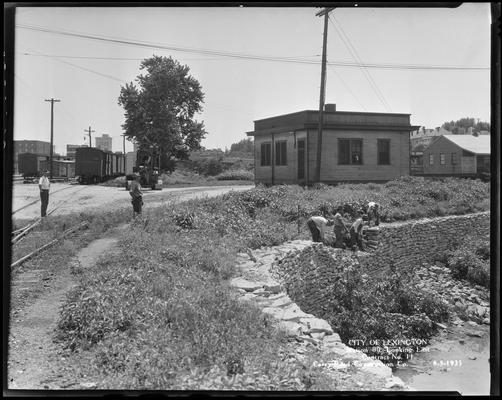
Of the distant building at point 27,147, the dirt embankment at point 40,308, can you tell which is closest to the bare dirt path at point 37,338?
the dirt embankment at point 40,308

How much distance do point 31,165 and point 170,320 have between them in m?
2.98

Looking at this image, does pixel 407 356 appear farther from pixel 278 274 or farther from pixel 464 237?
pixel 464 237

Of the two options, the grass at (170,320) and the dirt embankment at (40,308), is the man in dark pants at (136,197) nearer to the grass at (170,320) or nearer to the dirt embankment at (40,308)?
the grass at (170,320)

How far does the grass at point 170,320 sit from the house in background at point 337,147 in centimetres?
1036

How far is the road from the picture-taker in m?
5.27

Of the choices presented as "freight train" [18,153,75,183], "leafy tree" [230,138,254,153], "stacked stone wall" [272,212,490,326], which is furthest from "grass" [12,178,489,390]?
"leafy tree" [230,138,254,153]

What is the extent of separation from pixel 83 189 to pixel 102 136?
4.98 meters

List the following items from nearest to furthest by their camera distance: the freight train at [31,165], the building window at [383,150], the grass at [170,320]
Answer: the grass at [170,320], the freight train at [31,165], the building window at [383,150]

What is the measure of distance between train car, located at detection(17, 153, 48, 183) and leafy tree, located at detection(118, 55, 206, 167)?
131 cm

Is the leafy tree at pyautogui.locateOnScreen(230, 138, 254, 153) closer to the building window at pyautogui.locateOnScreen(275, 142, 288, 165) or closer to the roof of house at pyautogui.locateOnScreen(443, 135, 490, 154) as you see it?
the building window at pyautogui.locateOnScreen(275, 142, 288, 165)

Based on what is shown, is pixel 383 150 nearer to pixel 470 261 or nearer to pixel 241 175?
pixel 241 175

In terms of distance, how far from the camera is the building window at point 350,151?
70.2ft

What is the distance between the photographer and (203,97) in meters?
6.52

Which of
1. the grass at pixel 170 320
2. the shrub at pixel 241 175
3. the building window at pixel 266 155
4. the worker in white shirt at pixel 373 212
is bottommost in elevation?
the grass at pixel 170 320
